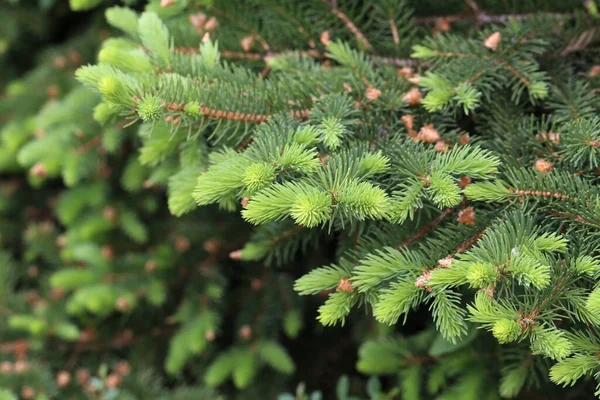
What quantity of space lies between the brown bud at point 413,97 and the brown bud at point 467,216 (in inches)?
9.6

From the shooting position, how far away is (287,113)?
1016 millimetres

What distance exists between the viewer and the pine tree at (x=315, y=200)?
0.84 metres

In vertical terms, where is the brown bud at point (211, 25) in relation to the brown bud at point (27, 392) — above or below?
above

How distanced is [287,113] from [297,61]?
0.17m

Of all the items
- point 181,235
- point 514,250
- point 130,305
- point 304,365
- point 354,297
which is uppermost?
point 514,250

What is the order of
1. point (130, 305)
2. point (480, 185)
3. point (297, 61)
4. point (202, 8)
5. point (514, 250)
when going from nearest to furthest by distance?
1. point (514, 250)
2. point (480, 185)
3. point (297, 61)
4. point (202, 8)
5. point (130, 305)

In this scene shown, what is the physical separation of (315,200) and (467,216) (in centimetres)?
31

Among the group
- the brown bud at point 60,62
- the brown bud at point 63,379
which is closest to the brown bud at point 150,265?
the brown bud at point 63,379

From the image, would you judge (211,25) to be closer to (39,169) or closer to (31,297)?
(39,169)

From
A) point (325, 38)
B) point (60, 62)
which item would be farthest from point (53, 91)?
point (325, 38)

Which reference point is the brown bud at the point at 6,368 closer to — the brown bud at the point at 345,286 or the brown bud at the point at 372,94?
the brown bud at the point at 345,286

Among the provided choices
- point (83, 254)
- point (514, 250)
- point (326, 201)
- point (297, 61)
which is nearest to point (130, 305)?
point (83, 254)

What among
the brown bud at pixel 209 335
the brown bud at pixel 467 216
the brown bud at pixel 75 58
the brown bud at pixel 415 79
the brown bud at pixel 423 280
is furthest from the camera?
the brown bud at pixel 75 58

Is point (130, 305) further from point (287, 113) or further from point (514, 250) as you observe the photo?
point (514, 250)
